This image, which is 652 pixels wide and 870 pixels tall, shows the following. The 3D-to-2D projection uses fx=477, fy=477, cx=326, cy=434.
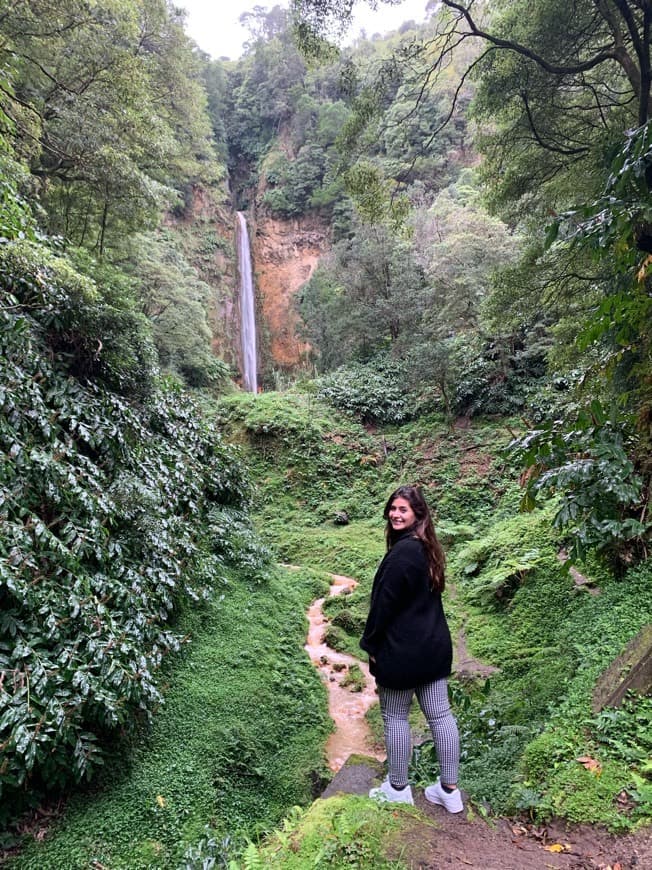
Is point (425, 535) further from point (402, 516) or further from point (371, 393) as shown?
point (371, 393)

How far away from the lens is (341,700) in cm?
525

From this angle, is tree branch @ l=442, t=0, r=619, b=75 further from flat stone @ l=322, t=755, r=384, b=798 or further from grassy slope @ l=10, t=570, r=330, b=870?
grassy slope @ l=10, t=570, r=330, b=870

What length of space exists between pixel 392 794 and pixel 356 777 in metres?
0.50

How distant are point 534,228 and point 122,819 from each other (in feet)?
31.3

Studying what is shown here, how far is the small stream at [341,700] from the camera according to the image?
4.40 meters

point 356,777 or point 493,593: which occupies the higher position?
point 356,777

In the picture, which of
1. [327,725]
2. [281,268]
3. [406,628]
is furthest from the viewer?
[281,268]

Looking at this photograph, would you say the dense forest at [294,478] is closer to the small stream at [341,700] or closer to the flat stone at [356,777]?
the small stream at [341,700]

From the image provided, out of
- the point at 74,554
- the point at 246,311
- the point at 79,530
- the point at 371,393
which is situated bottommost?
the point at 74,554

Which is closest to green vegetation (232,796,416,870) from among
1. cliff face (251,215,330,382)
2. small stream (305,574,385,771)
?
small stream (305,574,385,771)

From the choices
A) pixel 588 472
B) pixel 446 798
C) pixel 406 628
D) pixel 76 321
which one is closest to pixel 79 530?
pixel 76 321

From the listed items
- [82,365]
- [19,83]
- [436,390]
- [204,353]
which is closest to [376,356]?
[436,390]

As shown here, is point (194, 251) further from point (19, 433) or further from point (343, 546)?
point (19, 433)

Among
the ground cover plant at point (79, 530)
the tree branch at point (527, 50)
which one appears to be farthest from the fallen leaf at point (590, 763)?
the tree branch at point (527, 50)
